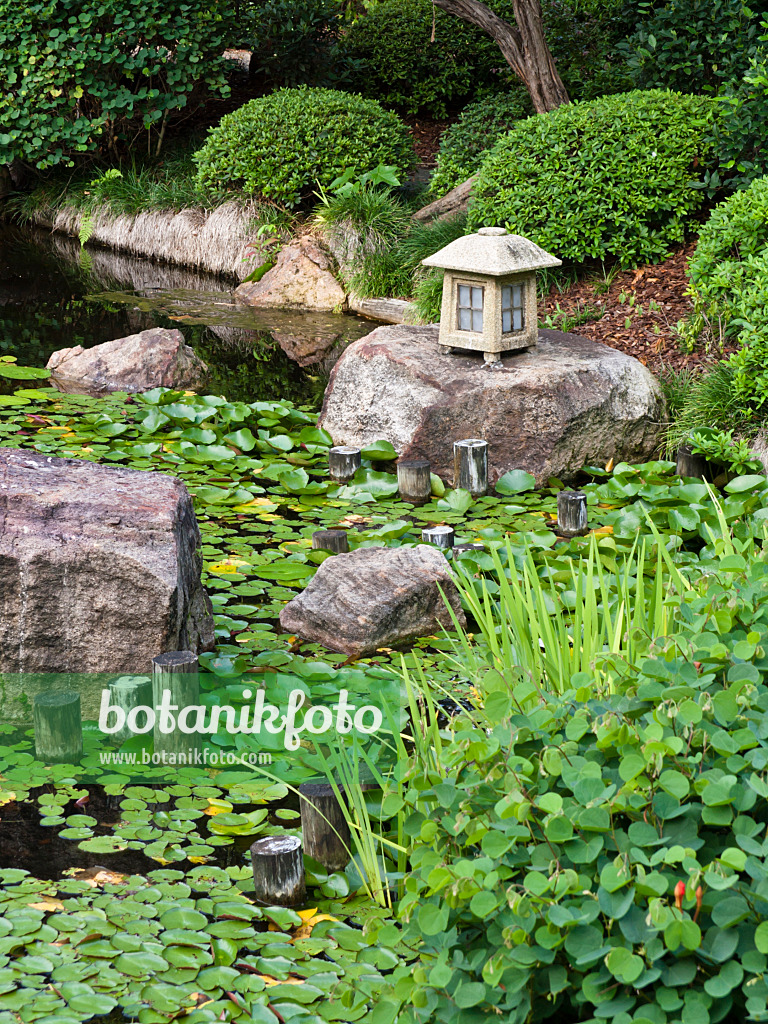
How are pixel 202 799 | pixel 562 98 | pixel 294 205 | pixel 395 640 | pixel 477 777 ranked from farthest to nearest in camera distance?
pixel 294 205 < pixel 562 98 < pixel 395 640 < pixel 202 799 < pixel 477 777

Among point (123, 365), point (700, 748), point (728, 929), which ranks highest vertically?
point (123, 365)

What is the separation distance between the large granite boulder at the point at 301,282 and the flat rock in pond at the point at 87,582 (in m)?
6.34

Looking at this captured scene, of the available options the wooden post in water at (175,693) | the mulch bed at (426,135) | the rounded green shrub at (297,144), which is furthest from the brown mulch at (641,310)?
the mulch bed at (426,135)

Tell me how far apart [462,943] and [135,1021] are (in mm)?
937

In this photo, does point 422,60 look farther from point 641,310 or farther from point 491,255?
point 491,255

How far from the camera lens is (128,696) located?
3510mm

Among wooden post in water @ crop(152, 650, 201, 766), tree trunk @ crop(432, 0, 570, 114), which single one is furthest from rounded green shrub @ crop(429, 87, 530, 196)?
wooden post in water @ crop(152, 650, 201, 766)

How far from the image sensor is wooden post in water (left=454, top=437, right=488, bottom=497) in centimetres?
560

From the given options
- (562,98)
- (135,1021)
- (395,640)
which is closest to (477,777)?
(135,1021)

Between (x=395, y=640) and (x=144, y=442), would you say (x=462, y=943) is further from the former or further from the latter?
(x=144, y=442)

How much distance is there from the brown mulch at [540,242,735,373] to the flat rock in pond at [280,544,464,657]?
3.00 m

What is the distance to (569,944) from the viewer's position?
5.84 ft

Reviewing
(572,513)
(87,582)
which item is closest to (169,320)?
(572,513)

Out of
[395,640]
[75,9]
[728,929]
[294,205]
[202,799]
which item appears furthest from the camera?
[75,9]
